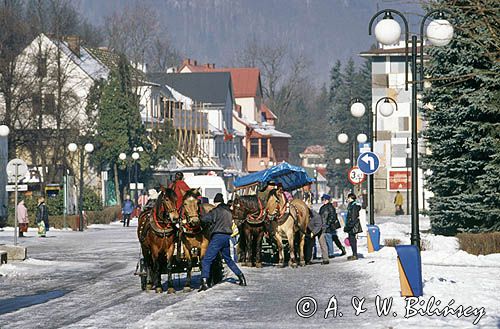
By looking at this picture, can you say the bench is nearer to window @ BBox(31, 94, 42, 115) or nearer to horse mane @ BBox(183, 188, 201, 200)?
horse mane @ BBox(183, 188, 201, 200)

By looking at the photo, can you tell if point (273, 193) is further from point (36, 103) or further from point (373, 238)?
point (36, 103)

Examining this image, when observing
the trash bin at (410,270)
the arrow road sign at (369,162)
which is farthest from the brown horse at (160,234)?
the arrow road sign at (369,162)

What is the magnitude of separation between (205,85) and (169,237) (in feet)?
352

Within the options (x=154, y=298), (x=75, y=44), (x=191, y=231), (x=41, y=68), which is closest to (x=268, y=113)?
(x=75, y=44)

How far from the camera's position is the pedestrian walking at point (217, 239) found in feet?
70.9

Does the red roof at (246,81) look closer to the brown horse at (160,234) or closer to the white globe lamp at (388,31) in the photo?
the white globe lamp at (388,31)

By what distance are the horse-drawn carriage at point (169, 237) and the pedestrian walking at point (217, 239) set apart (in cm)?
22

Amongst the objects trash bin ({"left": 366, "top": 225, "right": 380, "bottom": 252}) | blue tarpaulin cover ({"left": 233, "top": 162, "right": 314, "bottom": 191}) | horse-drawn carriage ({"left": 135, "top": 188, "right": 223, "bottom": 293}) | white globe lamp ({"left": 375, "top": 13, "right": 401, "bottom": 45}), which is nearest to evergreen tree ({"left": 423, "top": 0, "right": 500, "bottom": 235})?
trash bin ({"left": 366, "top": 225, "right": 380, "bottom": 252})

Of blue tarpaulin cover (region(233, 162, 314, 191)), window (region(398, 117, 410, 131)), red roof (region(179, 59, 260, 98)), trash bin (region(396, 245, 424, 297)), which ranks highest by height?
red roof (region(179, 59, 260, 98))

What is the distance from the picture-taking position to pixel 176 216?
2075 centimetres

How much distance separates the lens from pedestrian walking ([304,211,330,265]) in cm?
2852

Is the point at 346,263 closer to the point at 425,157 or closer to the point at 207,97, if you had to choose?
the point at 425,157

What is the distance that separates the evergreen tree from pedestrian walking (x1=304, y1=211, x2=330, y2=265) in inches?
281

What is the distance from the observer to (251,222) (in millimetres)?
26328
